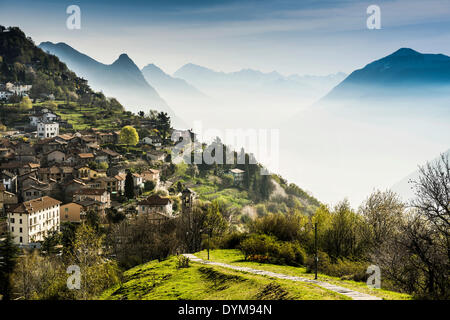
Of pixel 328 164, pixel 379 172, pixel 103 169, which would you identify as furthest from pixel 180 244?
pixel 328 164

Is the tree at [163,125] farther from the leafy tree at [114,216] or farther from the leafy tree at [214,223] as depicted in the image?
the leafy tree at [214,223]

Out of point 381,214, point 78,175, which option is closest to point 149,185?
point 78,175

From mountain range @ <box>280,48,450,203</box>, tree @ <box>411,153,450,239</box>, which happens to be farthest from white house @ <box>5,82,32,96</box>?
tree @ <box>411,153,450,239</box>

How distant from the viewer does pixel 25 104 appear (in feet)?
284

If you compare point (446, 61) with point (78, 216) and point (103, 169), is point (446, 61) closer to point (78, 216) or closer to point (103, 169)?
point (103, 169)

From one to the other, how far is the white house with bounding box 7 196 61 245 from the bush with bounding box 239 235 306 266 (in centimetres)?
2735

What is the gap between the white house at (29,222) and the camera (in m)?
41.5

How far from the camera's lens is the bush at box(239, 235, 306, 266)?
20.8 m

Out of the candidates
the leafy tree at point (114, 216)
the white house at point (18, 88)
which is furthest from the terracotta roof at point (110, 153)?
the white house at point (18, 88)

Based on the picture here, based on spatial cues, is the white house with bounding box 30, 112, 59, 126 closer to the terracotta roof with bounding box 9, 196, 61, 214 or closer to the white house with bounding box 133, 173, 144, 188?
the white house with bounding box 133, 173, 144, 188

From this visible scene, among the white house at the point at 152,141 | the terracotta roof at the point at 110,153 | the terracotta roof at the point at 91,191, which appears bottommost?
the terracotta roof at the point at 91,191

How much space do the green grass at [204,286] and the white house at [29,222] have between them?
2652 centimetres

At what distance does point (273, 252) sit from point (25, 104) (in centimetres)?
8138

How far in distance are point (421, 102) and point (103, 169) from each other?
151757mm
